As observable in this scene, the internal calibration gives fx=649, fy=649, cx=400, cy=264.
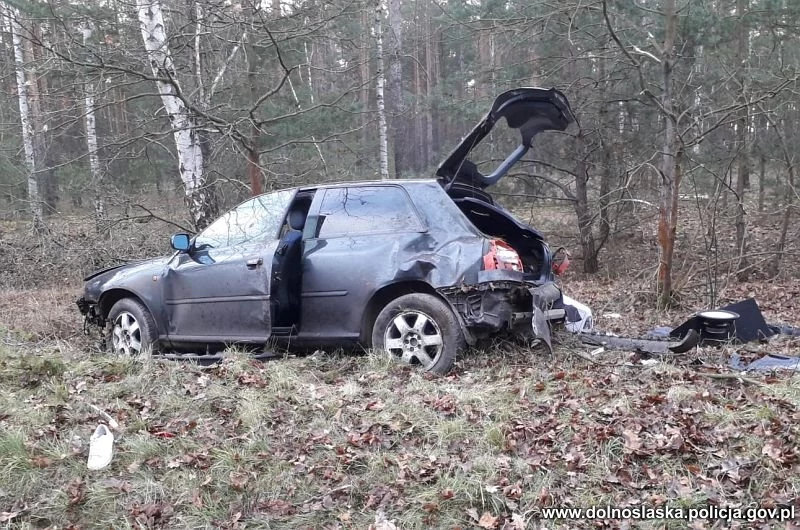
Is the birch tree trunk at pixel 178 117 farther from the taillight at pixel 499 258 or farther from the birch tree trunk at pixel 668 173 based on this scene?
the birch tree trunk at pixel 668 173

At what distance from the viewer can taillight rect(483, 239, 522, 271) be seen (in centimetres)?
527

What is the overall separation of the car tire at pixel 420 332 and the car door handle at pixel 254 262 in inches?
48.9

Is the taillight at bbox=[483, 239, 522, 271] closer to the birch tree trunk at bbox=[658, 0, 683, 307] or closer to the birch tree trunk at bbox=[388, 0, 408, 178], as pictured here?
the birch tree trunk at bbox=[658, 0, 683, 307]

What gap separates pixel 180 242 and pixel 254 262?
3.05ft

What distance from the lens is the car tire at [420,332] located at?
529cm

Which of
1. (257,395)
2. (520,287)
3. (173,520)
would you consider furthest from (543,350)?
(173,520)

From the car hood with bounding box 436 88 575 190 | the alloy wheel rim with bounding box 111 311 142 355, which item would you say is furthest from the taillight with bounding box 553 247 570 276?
the alloy wheel rim with bounding box 111 311 142 355

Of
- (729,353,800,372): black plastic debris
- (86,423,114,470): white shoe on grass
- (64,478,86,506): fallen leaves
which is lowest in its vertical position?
(64,478,86,506): fallen leaves

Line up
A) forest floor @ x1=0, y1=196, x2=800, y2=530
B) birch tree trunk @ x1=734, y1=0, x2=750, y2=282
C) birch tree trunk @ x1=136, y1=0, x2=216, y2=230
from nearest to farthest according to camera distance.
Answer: forest floor @ x1=0, y1=196, x2=800, y2=530
birch tree trunk @ x1=136, y1=0, x2=216, y2=230
birch tree trunk @ x1=734, y1=0, x2=750, y2=282

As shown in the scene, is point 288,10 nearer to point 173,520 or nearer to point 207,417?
point 207,417

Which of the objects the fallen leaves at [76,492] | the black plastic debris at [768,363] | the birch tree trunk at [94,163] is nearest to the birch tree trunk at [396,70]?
the birch tree trunk at [94,163]

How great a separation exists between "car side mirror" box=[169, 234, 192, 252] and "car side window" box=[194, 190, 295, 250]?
16 centimetres

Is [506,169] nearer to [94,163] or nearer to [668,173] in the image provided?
[668,173]

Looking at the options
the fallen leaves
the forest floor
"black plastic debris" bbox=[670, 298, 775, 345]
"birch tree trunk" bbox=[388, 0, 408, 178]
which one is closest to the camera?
the forest floor
